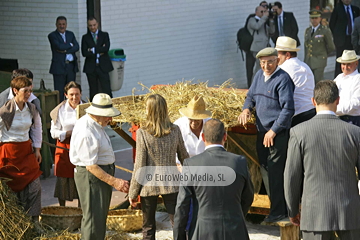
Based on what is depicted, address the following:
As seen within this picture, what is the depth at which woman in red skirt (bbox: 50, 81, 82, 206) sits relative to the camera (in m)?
7.61

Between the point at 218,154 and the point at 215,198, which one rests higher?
the point at 218,154

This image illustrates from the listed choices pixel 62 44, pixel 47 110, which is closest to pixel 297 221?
pixel 47 110

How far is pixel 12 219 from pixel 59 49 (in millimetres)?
6350

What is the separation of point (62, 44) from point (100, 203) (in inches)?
273

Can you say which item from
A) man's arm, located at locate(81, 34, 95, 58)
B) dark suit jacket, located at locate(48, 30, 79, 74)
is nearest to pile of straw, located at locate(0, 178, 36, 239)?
dark suit jacket, located at locate(48, 30, 79, 74)

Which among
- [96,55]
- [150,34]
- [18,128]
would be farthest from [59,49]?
[18,128]

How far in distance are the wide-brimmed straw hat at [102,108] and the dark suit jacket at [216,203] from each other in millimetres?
1394

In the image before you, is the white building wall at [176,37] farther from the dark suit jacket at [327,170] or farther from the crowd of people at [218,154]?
the dark suit jacket at [327,170]

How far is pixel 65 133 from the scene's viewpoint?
7637mm

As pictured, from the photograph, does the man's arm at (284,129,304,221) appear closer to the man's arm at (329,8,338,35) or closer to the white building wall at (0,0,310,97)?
the white building wall at (0,0,310,97)

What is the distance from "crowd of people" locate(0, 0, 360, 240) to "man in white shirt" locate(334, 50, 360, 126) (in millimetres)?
12

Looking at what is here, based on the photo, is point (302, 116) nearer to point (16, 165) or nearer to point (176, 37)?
point (16, 165)

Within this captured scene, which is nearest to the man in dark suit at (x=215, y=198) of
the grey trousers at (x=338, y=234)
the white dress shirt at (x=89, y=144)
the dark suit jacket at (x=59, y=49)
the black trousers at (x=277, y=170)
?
the grey trousers at (x=338, y=234)

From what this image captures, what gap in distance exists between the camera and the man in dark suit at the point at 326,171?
16.1ft
